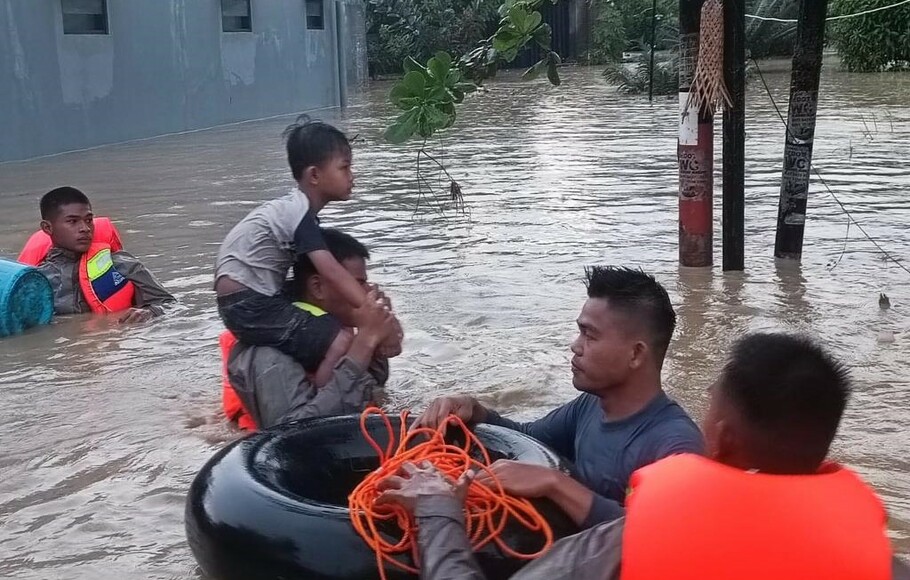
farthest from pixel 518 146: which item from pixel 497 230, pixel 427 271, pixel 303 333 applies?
pixel 303 333

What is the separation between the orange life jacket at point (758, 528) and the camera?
2.04m

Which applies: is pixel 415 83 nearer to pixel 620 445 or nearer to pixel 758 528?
pixel 620 445

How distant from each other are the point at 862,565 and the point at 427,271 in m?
6.94

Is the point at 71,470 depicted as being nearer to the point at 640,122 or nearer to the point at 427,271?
the point at 427,271

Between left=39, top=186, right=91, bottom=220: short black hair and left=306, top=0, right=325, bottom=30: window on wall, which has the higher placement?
left=306, top=0, right=325, bottom=30: window on wall

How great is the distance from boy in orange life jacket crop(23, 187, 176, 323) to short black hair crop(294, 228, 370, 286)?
99.0 inches

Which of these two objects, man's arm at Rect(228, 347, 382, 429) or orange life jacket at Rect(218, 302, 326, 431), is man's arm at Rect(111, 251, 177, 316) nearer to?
orange life jacket at Rect(218, 302, 326, 431)

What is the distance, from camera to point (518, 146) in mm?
17797

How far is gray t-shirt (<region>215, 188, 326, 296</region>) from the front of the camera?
5.29 metres

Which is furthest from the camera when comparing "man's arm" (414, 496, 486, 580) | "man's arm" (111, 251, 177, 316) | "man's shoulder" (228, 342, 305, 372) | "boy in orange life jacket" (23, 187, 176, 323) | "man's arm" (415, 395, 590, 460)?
"man's arm" (111, 251, 177, 316)

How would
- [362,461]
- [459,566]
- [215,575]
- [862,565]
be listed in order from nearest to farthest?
[862,565]
[459,566]
[215,575]
[362,461]

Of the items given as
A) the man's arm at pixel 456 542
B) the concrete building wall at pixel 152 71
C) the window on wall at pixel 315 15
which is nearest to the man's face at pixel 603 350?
the man's arm at pixel 456 542

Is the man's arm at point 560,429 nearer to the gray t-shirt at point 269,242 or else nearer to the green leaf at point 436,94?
the gray t-shirt at point 269,242

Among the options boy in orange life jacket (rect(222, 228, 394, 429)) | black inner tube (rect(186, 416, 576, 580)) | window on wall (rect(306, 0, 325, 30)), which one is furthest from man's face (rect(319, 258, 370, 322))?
window on wall (rect(306, 0, 325, 30))
